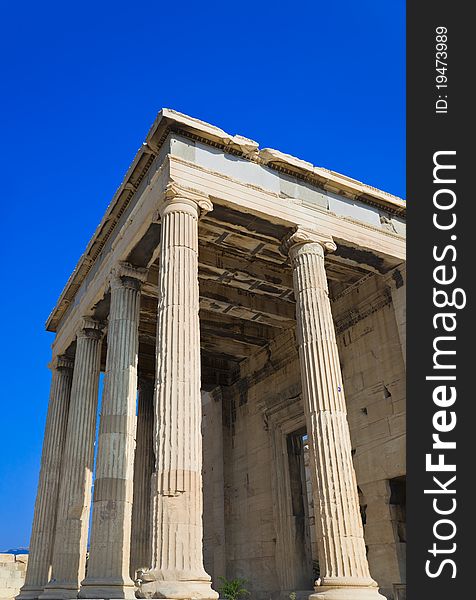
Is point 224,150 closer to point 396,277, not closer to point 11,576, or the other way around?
point 396,277

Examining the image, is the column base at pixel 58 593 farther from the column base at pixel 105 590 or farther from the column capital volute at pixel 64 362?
the column capital volute at pixel 64 362

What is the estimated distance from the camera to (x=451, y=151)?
8.73m

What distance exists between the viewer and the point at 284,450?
19.5m

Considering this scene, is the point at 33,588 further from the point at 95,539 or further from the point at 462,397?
the point at 462,397

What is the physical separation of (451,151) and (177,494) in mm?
7197

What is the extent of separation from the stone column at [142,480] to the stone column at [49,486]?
10.5 ft

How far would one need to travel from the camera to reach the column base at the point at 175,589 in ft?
29.3

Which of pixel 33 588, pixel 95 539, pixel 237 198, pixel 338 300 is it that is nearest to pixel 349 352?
pixel 338 300

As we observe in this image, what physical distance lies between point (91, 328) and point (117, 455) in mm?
5356

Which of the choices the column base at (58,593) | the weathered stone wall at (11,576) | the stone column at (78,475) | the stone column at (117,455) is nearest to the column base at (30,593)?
the stone column at (78,475)

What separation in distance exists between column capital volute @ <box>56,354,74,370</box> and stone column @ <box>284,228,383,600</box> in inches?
376

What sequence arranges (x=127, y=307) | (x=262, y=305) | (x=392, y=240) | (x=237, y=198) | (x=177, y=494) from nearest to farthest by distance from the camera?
(x=177, y=494) → (x=237, y=198) → (x=127, y=307) → (x=392, y=240) → (x=262, y=305)

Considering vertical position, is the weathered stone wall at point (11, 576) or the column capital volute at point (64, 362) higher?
the column capital volute at point (64, 362)

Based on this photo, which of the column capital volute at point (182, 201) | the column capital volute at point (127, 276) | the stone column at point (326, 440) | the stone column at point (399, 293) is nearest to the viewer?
the stone column at point (326, 440)
